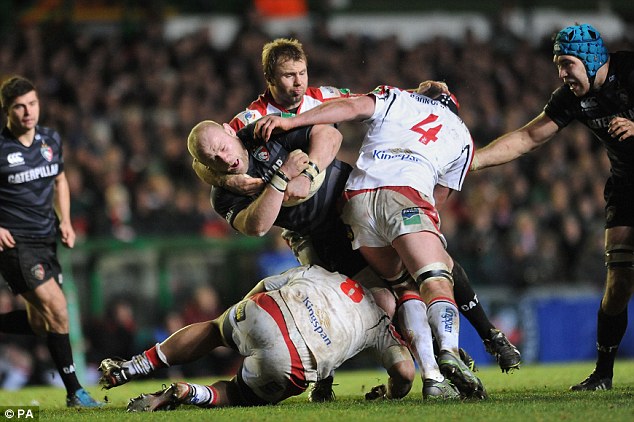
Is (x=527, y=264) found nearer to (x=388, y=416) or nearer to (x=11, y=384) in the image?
(x=11, y=384)

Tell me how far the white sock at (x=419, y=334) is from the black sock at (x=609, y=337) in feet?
5.50

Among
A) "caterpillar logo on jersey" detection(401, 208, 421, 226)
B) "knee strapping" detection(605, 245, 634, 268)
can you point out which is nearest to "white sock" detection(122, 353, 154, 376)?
"caterpillar logo on jersey" detection(401, 208, 421, 226)

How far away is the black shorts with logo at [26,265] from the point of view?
7.98 metres

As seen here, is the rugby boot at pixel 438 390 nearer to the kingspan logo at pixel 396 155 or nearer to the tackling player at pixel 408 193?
the tackling player at pixel 408 193

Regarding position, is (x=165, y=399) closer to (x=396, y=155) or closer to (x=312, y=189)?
(x=312, y=189)

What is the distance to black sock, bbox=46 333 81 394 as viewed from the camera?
308 inches

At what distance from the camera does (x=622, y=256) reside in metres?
7.16

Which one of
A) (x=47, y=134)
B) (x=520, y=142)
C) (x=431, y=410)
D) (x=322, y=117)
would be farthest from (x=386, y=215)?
(x=47, y=134)

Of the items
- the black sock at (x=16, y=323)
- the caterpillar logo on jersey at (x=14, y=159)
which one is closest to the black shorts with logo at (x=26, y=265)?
the black sock at (x=16, y=323)

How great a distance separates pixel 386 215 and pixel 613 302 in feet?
6.84

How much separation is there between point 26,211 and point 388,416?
161 inches

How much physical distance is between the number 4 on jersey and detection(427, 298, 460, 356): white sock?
3.74ft

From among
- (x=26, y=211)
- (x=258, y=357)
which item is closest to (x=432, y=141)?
(x=258, y=357)

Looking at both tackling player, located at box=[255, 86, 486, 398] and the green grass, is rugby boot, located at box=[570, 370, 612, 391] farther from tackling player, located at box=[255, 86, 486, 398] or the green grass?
tackling player, located at box=[255, 86, 486, 398]
